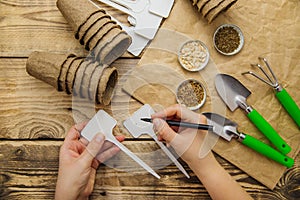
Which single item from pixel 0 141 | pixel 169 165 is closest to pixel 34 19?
pixel 0 141

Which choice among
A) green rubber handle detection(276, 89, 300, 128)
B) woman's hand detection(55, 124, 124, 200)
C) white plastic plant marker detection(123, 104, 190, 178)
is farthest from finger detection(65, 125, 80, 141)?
green rubber handle detection(276, 89, 300, 128)

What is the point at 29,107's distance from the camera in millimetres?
1073

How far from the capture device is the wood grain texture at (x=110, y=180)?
106cm

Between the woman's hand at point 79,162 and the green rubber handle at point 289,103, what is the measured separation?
383 mm

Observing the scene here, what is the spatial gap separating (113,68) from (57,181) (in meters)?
0.29

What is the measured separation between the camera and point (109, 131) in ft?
3.41

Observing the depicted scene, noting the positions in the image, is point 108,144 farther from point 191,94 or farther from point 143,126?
point 191,94

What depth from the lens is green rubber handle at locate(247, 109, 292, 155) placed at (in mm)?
1029

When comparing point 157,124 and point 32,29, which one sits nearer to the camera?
point 157,124

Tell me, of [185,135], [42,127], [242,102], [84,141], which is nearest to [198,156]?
[185,135]

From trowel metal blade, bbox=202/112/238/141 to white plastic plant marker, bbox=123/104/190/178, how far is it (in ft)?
0.39

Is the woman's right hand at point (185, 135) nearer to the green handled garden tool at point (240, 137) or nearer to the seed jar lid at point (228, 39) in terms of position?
the green handled garden tool at point (240, 137)

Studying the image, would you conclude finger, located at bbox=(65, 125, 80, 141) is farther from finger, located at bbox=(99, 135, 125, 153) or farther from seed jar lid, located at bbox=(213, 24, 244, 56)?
seed jar lid, located at bbox=(213, 24, 244, 56)

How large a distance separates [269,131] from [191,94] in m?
0.20
